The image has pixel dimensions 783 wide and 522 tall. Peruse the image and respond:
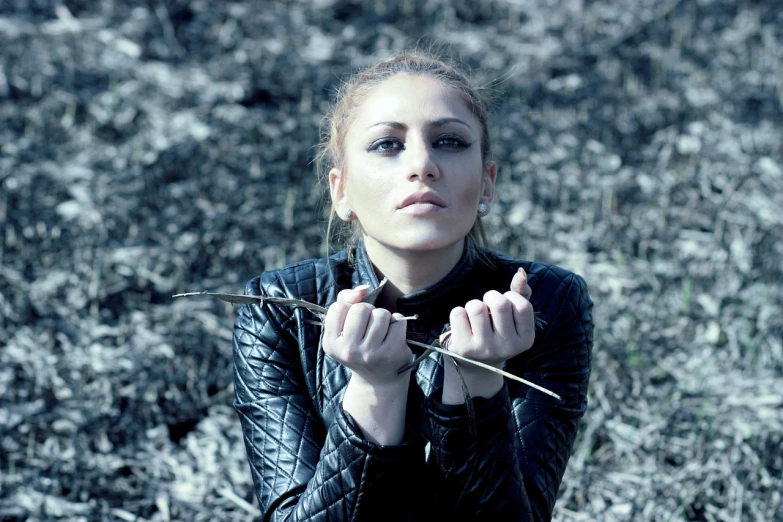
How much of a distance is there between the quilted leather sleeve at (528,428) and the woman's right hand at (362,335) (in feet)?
0.62

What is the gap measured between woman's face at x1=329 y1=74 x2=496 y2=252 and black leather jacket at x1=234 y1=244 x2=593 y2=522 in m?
0.18

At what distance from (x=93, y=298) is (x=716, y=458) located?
2719mm

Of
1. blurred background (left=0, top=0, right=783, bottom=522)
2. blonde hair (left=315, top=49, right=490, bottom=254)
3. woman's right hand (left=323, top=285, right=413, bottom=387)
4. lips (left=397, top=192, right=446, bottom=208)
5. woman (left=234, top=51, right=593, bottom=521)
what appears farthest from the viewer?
A: blurred background (left=0, top=0, right=783, bottom=522)

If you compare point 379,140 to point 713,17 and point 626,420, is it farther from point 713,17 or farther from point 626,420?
point 713,17

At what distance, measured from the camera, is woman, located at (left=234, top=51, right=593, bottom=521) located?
75.3 inches

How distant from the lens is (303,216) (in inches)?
197

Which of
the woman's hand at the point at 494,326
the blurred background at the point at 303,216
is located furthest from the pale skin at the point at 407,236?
the blurred background at the point at 303,216

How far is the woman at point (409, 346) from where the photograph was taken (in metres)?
1.91

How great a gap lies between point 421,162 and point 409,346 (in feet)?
1.42

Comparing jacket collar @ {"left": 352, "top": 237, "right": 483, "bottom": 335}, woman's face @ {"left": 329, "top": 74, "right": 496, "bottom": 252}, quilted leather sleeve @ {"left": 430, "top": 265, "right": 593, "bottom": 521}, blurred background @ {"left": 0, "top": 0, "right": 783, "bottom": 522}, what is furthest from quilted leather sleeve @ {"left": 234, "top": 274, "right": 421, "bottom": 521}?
blurred background @ {"left": 0, "top": 0, "right": 783, "bottom": 522}

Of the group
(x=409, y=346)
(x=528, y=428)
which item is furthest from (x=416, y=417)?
(x=528, y=428)

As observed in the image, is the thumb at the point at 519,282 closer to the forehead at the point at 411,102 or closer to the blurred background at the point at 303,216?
the forehead at the point at 411,102

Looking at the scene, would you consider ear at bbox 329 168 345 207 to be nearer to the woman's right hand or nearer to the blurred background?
the woman's right hand

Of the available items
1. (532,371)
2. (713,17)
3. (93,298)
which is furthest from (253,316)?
(713,17)
